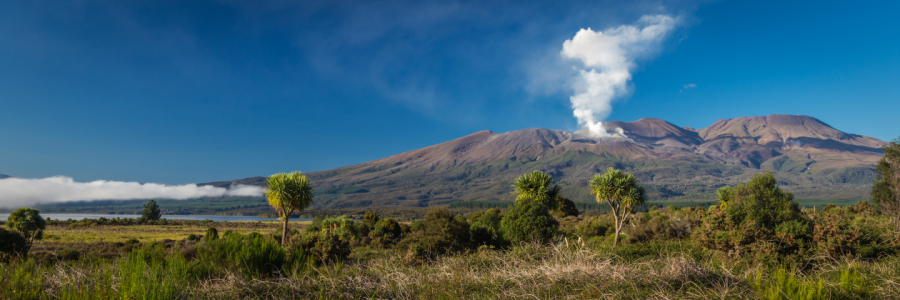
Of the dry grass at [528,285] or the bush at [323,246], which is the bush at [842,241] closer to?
the dry grass at [528,285]

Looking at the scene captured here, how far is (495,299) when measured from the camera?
181 inches

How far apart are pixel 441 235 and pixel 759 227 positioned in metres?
13.5

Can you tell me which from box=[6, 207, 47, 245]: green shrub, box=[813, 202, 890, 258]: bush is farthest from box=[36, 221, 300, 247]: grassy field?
box=[813, 202, 890, 258]: bush

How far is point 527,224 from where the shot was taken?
24.4 metres

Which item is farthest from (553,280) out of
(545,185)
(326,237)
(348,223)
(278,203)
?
(348,223)

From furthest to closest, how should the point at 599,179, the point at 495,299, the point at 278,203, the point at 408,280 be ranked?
the point at 599,179 < the point at 278,203 < the point at 408,280 < the point at 495,299

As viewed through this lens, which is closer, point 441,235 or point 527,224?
point 441,235

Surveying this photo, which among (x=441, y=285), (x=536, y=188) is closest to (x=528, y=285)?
(x=441, y=285)

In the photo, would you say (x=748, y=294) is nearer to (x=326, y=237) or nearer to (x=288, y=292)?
(x=288, y=292)

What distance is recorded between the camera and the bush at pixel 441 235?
65.0 feet

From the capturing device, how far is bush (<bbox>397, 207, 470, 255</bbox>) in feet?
65.0

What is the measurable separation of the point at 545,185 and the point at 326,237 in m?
23.0

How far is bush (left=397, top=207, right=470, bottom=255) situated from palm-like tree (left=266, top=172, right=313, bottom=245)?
908cm

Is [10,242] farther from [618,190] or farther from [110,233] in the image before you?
[110,233]
